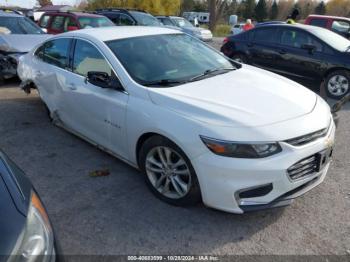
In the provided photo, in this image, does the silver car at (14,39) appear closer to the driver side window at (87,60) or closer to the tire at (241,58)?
the driver side window at (87,60)

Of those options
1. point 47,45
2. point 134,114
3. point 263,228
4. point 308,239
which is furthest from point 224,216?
point 47,45

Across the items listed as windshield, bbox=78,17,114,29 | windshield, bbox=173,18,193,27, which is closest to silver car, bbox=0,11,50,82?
windshield, bbox=78,17,114,29

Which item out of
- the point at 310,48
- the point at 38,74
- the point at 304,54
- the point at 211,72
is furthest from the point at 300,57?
the point at 38,74

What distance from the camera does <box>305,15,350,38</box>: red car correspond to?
12.0m

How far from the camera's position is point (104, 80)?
3.64 m

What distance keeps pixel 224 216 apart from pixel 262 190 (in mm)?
543

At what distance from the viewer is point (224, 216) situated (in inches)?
125

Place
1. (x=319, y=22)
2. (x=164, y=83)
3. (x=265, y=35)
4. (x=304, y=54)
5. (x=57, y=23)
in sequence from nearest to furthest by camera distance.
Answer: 1. (x=164, y=83)
2. (x=304, y=54)
3. (x=265, y=35)
4. (x=57, y=23)
5. (x=319, y=22)

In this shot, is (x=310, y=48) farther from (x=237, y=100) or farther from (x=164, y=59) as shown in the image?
(x=237, y=100)

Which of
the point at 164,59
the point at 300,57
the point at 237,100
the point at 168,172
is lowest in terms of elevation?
the point at 168,172

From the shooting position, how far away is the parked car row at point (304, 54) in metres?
7.27

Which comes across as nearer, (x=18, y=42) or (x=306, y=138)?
(x=306, y=138)

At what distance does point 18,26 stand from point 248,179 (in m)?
8.22

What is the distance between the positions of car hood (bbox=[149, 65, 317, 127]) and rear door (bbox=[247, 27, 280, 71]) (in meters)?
4.54
